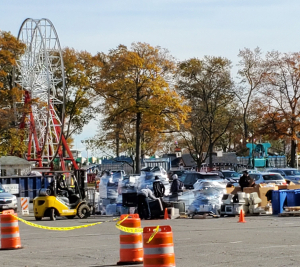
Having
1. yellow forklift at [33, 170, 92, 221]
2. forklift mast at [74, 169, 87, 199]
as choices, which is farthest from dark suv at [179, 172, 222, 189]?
yellow forklift at [33, 170, 92, 221]

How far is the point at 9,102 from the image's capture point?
1984 inches

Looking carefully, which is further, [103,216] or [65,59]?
[65,59]

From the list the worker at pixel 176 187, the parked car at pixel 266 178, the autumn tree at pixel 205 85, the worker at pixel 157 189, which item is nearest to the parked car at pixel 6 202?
the worker at pixel 176 187

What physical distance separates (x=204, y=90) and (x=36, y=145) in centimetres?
1660

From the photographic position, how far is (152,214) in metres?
25.3

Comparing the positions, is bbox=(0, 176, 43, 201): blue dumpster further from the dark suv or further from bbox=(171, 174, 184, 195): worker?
bbox=(171, 174, 184, 195): worker

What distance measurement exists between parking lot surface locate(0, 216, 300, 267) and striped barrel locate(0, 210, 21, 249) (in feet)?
0.71

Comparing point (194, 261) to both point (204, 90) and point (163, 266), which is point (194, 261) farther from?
point (204, 90)

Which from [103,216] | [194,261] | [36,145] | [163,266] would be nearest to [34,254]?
[194,261]

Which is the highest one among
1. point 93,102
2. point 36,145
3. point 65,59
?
point 65,59

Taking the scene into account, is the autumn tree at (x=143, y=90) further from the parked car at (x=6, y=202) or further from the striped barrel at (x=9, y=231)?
the striped barrel at (x=9, y=231)

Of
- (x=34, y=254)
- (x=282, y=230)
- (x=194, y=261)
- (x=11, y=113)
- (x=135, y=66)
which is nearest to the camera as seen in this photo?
(x=194, y=261)

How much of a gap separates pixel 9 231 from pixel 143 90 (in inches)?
1667

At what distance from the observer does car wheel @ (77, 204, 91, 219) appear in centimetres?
2663
